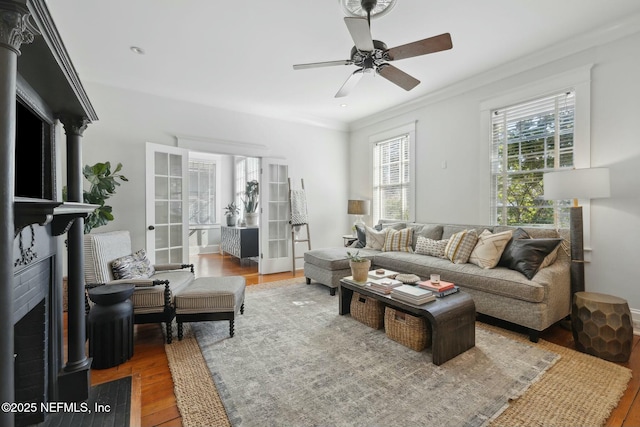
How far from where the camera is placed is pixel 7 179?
90cm

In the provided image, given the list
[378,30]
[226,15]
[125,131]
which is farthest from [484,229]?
[125,131]

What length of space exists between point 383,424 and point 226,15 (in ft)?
10.6

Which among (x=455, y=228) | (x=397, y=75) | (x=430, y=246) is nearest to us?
(x=397, y=75)

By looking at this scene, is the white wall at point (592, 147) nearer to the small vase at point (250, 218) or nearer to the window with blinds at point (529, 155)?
the window with blinds at point (529, 155)

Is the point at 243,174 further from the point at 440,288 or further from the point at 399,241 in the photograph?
the point at 440,288

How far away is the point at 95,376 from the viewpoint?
6.68 feet

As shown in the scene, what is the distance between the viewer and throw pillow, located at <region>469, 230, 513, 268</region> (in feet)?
9.83

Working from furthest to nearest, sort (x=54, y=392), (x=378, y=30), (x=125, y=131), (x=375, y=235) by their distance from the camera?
(x=375, y=235) < (x=125, y=131) < (x=378, y=30) < (x=54, y=392)

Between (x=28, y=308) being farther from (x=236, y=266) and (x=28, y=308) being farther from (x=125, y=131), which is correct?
(x=236, y=266)

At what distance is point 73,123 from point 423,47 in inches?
100

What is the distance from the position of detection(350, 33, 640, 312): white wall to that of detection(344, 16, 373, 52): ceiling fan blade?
238 cm

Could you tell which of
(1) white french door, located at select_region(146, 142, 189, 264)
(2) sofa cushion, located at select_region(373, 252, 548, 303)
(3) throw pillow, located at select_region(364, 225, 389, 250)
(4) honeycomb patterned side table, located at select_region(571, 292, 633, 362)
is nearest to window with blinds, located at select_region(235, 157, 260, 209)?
(1) white french door, located at select_region(146, 142, 189, 264)

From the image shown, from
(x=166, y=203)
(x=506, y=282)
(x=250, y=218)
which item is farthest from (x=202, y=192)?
(x=506, y=282)

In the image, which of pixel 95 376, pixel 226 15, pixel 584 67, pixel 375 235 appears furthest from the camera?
pixel 375 235
